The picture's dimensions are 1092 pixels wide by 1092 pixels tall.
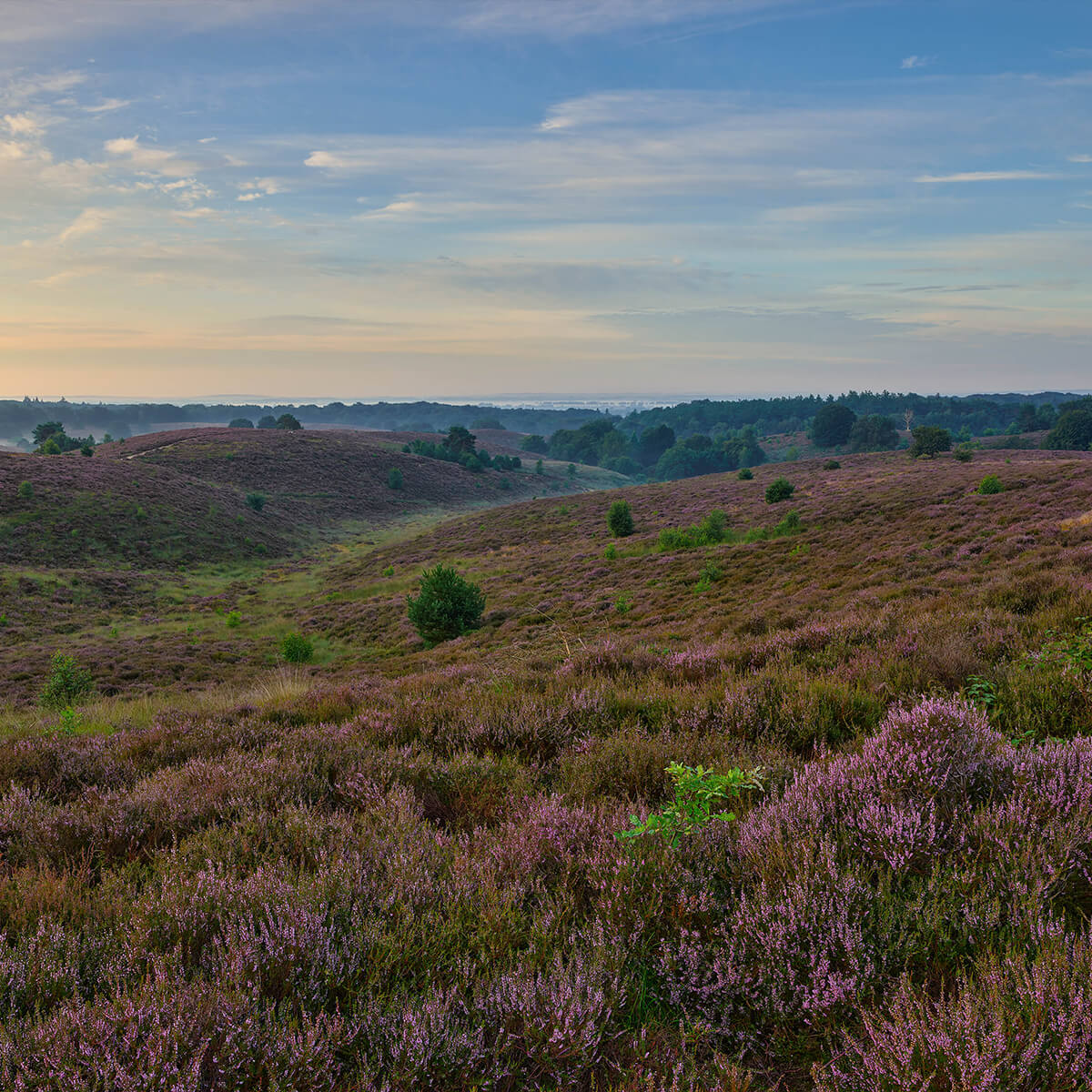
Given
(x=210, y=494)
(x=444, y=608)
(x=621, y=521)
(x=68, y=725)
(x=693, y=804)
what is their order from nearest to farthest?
1. (x=693, y=804)
2. (x=68, y=725)
3. (x=444, y=608)
4. (x=621, y=521)
5. (x=210, y=494)

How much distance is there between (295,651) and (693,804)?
2438 cm

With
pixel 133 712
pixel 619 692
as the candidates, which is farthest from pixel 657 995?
pixel 133 712

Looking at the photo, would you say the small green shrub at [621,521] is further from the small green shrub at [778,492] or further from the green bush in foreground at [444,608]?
the green bush in foreground at [444,608]

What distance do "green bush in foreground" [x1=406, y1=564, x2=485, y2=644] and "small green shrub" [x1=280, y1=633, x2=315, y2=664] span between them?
4733 mm

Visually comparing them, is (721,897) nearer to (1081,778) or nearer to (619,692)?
(1081,778)

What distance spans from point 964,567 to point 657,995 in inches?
613

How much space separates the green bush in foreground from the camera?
24.0 metres

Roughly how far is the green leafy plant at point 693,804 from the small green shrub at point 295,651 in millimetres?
23958

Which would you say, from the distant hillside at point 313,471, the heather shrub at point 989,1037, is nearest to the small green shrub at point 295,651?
the heather shrub at point 989,1037

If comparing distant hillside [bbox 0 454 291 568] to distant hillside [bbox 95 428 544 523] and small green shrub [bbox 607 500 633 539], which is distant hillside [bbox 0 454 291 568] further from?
small green shrub [bbox 607 500 633 539]

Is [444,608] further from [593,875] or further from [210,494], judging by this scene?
[210,494]

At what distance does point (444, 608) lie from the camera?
947 inches

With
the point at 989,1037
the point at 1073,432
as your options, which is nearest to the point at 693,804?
the point at 989,1037

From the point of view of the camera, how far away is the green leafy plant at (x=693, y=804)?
285 centimetres
